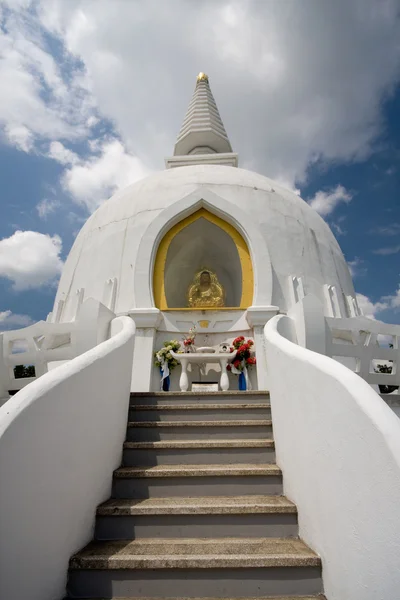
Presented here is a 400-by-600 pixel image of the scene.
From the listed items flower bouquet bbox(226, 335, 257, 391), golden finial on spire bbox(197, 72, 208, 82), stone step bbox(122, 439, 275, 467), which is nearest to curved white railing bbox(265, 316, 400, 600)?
stone step bbox(122, 439, 275, 467)

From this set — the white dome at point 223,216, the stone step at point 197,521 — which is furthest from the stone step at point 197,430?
the white dome at point 223,216

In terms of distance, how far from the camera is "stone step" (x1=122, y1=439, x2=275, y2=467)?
11.8ft

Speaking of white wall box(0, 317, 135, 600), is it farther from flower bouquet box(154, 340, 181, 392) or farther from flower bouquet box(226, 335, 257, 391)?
flower bouquet box(226, 335, 257, 391)

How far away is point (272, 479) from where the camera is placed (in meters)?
3.25

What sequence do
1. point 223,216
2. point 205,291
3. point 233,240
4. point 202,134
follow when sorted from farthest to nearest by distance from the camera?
point 202,134 → point 205,291 → point 233,240 → point 223,216

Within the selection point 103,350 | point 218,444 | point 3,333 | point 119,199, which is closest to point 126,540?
point 218,444

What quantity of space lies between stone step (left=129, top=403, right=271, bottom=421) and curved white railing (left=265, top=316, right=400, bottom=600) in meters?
1.07

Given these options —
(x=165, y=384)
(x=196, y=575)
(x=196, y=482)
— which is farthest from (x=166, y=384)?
(x=196, y=575)

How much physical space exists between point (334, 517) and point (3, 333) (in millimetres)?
5554

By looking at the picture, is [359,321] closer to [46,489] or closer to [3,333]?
[46,489]

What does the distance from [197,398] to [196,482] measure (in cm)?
142

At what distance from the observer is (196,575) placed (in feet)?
7.91

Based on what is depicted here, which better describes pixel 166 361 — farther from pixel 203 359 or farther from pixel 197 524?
pixel 197 524

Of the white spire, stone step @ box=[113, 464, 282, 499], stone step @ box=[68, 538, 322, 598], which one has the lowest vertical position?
stone step @ box=[68, 538, 322, 598]
